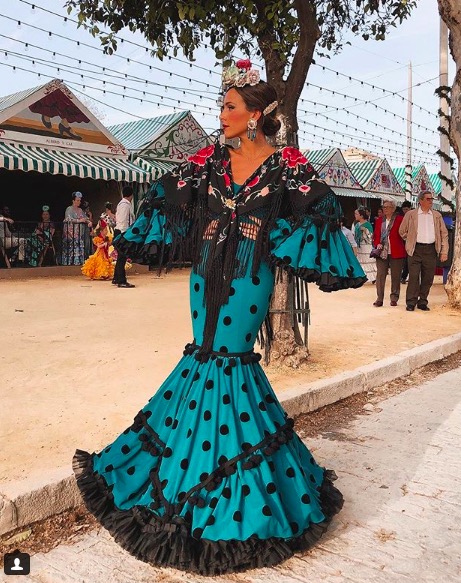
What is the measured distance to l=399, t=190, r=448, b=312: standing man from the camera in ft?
31.8

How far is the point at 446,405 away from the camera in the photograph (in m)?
4.95

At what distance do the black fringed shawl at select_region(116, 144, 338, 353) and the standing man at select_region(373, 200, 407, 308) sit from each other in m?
7.93

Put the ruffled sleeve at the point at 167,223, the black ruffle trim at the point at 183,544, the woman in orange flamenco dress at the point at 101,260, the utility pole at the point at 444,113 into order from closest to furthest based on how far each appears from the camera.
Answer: the black ruffle trim at the point at 183,544, the ruffled sleeve at the point at 167,223, the woman in orange flamenco dress at the point at 101,260, the utility pole at the point at 444,113

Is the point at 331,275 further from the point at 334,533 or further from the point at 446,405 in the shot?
the point at 446,405

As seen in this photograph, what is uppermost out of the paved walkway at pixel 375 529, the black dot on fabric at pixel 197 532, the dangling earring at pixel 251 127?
the dangling earring at pixel 251 127

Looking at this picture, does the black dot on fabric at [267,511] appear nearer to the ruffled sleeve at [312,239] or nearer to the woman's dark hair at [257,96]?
the ruffled sleeve at [312,239]

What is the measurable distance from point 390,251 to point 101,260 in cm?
665

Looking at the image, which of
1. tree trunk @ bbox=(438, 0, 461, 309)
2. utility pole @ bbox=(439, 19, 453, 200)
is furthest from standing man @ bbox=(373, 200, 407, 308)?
utility pole @ bbox=(439, 19, 453, 200)

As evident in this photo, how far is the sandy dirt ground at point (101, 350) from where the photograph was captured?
3.63 metres

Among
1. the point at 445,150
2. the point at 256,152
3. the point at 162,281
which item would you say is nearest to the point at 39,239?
the point at 162,281

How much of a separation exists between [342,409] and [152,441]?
2517 mm

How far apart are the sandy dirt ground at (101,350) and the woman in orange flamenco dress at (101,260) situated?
6.07 ft

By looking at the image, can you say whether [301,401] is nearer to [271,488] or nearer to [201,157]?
[271,488]

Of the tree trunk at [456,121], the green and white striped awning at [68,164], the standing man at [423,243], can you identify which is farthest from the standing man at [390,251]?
the green and white striped awning at [68,164]
